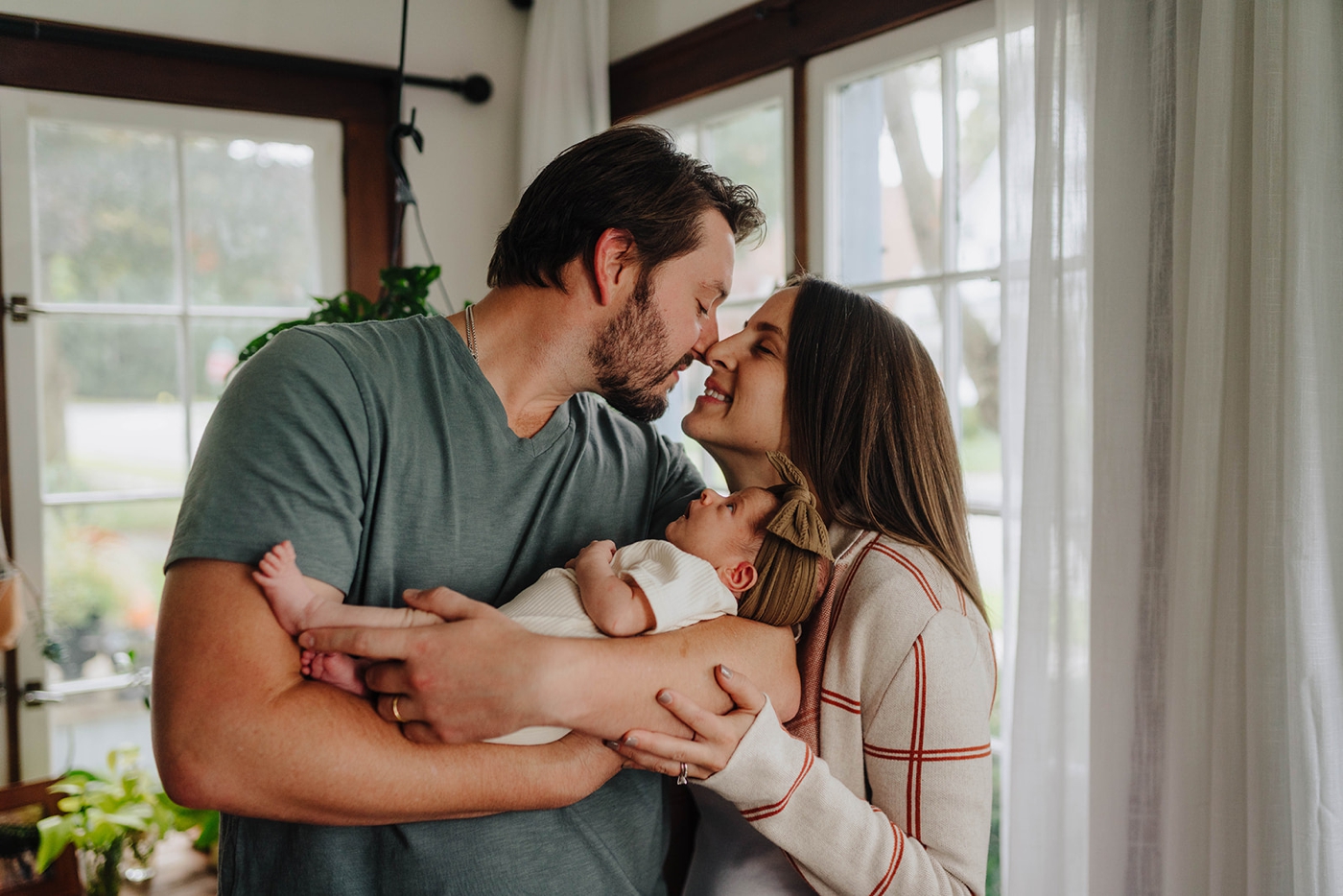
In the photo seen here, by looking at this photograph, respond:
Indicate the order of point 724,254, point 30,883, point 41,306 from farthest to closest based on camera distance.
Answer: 1. point 41,306
2. point 30,883
3. point 724,254

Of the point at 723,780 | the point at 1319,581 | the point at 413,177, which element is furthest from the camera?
the point at 413,177

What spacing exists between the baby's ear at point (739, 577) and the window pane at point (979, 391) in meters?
0.93

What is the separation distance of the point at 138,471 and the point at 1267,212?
9.37 feet

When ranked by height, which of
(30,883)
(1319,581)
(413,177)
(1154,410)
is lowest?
(30,883)

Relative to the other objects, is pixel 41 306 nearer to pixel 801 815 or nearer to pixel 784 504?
pixel 784 504

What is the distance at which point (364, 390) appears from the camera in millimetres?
1091

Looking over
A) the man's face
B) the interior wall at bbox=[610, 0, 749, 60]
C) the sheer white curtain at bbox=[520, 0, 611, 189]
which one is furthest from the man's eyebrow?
the sheer white curtain at bbox=[520, 0, 611, 189]

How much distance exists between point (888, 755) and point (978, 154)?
4.68 feet

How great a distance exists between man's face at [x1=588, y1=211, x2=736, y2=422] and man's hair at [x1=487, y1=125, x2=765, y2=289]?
1.0 inches

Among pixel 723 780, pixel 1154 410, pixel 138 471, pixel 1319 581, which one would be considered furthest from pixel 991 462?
pixel 138 471

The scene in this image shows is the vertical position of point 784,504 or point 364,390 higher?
point 364,390

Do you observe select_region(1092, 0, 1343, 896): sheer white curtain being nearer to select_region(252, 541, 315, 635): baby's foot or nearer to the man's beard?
the man's beard

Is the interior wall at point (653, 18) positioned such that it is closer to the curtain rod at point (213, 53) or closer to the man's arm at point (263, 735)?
the curtain rod at point (213, 53)

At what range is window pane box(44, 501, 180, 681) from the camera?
105 inches
